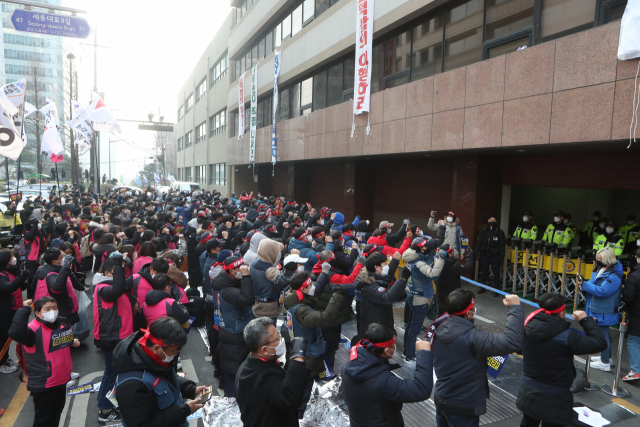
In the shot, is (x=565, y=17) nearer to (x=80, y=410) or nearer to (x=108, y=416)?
(x=108, y=416)

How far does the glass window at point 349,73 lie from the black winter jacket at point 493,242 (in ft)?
27.0

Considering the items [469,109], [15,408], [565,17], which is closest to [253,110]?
[469,109]

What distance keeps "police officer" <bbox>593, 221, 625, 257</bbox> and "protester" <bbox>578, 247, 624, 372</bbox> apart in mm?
2844

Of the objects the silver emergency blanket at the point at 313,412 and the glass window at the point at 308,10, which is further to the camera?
the glass window at the point at 308,10

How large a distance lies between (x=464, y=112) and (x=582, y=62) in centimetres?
281

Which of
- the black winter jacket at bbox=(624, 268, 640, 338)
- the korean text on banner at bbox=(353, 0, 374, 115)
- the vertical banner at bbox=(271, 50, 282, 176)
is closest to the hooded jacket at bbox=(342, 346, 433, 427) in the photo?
the black winter jacket at bbox=(624, 268, 640, 338)

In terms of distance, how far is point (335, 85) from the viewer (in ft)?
56.0

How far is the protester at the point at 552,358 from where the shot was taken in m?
3.67

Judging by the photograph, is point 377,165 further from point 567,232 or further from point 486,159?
point 567,232

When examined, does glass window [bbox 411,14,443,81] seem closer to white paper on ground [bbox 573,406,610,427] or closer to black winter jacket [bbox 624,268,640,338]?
black winter jacket [bbox 624,268,640,338]

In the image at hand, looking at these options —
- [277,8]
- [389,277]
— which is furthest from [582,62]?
[277,8]

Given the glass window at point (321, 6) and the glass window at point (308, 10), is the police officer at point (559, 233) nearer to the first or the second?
the glass window at point (321, 6)

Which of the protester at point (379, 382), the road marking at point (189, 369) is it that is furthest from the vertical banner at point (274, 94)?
the protester at point (379, 382)

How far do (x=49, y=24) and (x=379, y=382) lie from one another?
41.3ft
